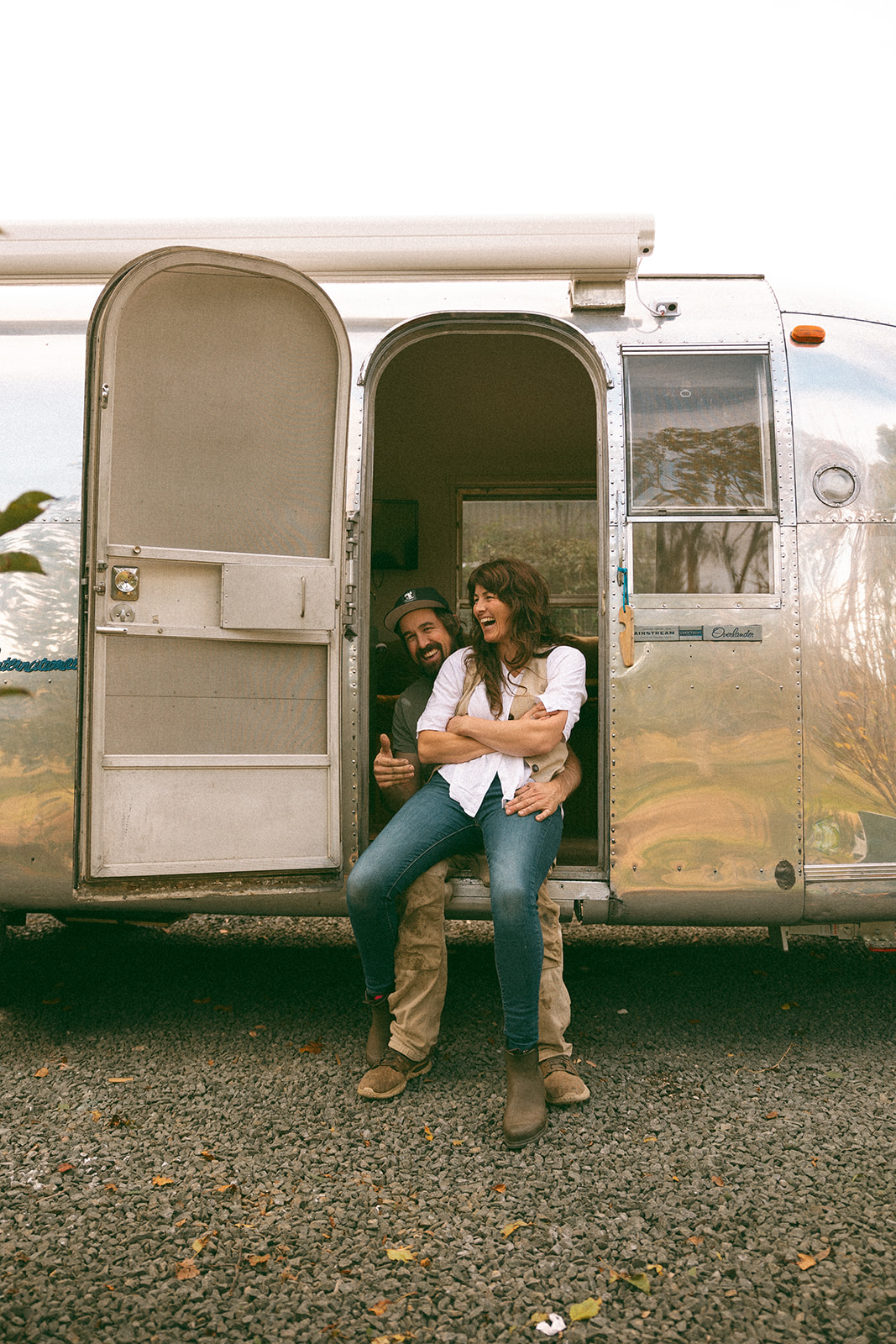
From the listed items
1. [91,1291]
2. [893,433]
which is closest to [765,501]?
[893,433]

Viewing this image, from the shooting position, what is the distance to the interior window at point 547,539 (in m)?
6.00

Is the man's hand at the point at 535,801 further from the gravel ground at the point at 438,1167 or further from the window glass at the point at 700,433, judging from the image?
the window glass at the point at 700,433

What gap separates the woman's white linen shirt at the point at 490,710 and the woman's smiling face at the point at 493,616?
0.15 m

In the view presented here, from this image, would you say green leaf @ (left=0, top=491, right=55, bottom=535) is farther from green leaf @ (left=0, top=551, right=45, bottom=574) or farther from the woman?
the woman

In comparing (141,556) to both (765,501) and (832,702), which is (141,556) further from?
(832,702)

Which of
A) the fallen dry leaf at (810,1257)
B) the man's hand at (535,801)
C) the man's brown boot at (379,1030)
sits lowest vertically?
the fallen dry leaf at (810,1257)

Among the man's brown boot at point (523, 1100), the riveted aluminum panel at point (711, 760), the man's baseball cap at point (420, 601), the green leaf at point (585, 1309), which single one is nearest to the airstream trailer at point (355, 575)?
the riveted aluminum panel at point (711, 760)

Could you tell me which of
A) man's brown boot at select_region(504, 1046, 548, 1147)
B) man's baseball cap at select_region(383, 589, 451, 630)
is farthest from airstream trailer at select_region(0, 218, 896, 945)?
man's brown boot at select_region(504, 1046, 548, 1147)

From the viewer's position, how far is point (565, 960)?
14.6ft

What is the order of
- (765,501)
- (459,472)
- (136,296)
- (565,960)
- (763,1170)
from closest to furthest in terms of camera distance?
1. (763,1170)
2. (136,296)
3. (765,501)
4. (565,960)
5. (459,472)

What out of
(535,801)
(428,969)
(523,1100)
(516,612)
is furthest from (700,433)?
(523,1100)

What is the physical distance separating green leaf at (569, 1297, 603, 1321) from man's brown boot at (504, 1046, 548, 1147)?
675 millimetres

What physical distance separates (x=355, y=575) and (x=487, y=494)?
2.98 metres

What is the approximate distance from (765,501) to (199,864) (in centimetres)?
252
